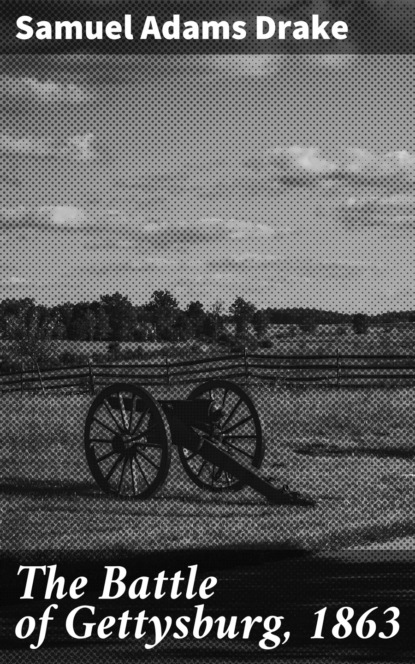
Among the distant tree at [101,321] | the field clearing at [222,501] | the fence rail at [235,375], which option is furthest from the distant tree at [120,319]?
the field clearing at [222,501]

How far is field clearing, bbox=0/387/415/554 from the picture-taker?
8.70 meters

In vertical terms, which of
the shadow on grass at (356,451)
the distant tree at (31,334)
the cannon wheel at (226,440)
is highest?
the distant tree at (31,334)

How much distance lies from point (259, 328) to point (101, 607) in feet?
143

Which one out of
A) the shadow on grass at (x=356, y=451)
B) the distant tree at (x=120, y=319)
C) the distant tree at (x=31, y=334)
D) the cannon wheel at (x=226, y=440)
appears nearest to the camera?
the cannon wheel at (x=226, y=440)

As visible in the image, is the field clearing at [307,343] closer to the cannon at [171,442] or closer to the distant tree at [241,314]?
the distant tree at [241,314]

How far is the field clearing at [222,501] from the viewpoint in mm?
8695

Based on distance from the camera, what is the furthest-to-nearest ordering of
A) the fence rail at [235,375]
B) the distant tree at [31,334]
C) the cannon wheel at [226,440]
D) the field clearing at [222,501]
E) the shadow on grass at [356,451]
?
the distant tree at [31,334]
the fence rail at [235,375]
the shadow on grass at [356,451]
the cannon wheel at [226,440]
the field clearing at [222,501]

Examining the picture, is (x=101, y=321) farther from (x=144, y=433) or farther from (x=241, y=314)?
(x=144, y=433)

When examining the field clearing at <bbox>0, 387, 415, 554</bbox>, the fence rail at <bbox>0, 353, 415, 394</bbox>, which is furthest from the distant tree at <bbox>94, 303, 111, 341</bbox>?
the field clearing at <bbox>0, 387, 415, 554</bbox>

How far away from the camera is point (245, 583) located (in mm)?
6930

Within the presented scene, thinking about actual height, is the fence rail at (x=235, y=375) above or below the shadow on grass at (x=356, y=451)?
above

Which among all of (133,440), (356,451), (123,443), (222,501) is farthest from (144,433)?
(356,451)

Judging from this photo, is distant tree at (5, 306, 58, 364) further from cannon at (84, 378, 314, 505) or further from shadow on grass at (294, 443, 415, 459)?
cannon at (84, 378, 314, 505)

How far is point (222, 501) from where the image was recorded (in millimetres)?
10703
